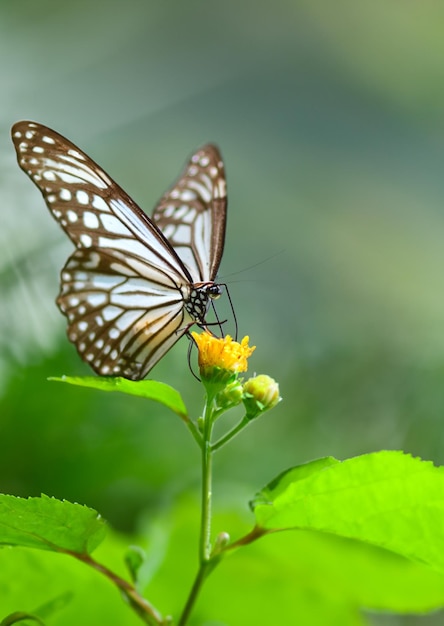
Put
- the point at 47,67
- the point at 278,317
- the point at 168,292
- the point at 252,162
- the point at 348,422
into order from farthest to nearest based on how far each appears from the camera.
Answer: the point at 252,162 < the point at 47,67 < the point at 278,317 < the point at 348,422 < the point at 168,292

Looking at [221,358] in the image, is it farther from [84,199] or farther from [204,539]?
[84,199]

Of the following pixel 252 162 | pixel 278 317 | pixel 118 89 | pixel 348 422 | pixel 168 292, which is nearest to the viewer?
pixel 168 292

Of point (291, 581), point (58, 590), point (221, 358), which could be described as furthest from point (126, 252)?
point (291, 581)

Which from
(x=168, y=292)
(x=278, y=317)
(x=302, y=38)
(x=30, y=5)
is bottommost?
(x=278, y=317)

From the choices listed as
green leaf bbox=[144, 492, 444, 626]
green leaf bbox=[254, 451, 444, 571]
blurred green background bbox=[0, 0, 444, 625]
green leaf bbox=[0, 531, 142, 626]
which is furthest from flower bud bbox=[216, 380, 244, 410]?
blurred green background bbox=[0, 0, 444, 625]

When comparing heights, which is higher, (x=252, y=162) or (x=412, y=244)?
(x=252, y=162)

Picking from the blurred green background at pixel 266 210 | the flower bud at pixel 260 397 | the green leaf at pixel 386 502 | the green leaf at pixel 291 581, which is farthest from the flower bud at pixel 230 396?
the blurred green background at pixel 266 210

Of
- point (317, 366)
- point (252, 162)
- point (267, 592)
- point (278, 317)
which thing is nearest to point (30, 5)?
point (252, 162)

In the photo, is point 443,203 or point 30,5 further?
point 443,203

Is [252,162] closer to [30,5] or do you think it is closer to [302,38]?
[302,38]
